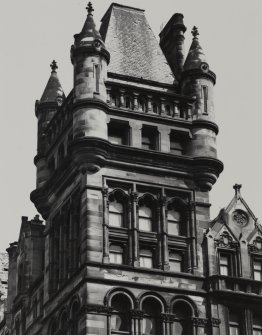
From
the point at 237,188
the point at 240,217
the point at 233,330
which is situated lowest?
the point at 233,330

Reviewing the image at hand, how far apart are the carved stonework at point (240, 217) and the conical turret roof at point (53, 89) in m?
15.5

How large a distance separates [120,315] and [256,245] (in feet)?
31.0

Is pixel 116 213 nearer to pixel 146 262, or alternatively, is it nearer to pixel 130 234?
pixel 130 234

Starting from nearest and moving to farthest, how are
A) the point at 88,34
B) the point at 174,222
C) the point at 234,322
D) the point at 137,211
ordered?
1. the point at 234,322
2. the point at 137,211
3. the point at 174,222
4. the point at 88,34

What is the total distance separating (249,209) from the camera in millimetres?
68625

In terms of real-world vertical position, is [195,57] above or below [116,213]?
above

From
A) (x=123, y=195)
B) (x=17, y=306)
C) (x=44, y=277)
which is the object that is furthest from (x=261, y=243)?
(x=17, y=306)

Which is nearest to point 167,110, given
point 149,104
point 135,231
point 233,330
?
point 149,104

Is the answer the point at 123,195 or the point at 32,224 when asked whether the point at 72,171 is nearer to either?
the point at 123,195

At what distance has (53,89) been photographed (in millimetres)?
78125

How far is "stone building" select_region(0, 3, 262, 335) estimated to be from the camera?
63812 mm

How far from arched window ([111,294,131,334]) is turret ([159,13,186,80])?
1729 cm

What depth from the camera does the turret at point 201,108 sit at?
6881 centimetres

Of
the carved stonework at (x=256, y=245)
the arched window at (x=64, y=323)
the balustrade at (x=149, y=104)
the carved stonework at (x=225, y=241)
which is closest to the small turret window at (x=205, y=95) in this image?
the balustrade at (x=149, y=104)
